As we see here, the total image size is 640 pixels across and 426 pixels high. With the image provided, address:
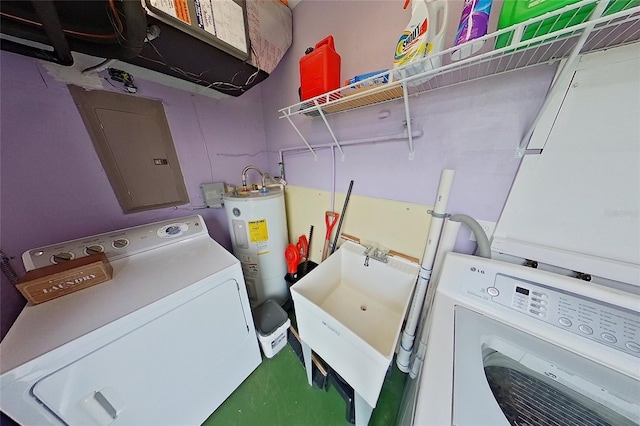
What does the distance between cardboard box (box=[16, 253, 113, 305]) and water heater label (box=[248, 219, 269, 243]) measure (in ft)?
2.68

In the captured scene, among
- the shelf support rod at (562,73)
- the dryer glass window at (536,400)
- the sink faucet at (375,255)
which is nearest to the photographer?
the shelf support rod at (562,73)

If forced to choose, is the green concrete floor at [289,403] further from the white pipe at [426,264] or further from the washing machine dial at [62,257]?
the washing machine dial at [62,257]

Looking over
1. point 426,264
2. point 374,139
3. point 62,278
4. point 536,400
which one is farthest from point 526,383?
point 62,278

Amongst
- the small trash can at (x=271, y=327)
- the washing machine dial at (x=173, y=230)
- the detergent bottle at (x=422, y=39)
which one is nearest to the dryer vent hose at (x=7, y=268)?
the washing machine dial at (x=173, y=230)

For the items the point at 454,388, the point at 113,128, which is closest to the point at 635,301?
the point at 454,388

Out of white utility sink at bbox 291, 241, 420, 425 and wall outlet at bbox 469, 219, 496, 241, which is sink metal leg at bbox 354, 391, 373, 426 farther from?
wall outlet at bbox 469, 219, 496, 241

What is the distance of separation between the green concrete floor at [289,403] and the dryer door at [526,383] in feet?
2.68

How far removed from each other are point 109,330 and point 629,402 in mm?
1712

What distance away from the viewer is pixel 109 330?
2.30 ft

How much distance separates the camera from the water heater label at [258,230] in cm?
151

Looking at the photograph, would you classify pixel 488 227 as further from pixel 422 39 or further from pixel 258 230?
pixel 258 230

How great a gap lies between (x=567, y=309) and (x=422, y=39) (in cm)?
110

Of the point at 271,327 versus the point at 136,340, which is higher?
the point at 136,340

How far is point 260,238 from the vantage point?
157 centimetres
